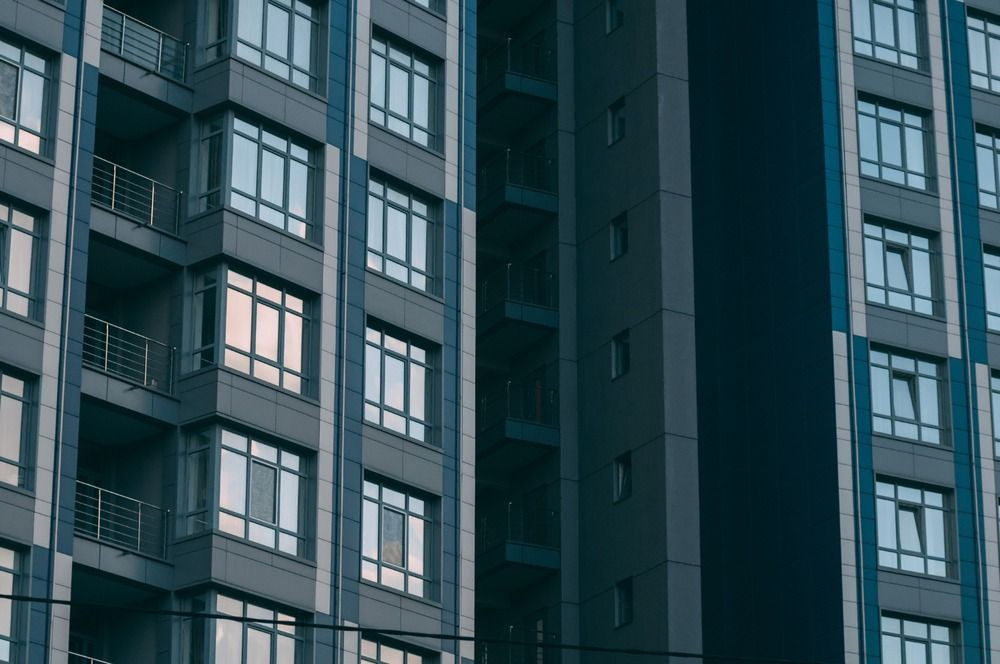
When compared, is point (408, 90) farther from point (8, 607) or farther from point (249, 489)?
point (8, 607)

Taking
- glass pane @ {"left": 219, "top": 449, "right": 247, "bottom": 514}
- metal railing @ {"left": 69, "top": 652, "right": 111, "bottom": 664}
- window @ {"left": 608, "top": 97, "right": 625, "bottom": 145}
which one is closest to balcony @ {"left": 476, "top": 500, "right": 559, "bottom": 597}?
window @ {"left": 608, "top": 97, "right": 625, "bottom": 145}

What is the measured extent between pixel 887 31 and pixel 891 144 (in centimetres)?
348

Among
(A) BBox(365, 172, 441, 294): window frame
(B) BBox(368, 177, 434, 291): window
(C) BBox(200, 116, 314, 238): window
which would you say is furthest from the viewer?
(B) BBox(368, 177, 434, 291): window

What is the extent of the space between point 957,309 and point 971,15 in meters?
9.39

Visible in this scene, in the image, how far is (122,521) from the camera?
46.4 meters

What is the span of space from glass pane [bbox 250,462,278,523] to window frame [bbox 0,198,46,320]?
5.98 meters

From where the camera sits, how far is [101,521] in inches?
A: 1832

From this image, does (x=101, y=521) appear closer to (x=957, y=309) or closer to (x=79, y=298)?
(x=79, y=298)

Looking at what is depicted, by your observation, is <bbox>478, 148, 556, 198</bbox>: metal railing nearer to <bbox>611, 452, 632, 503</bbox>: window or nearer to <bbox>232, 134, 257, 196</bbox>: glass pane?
<bbox>611, 452, 632, 503</bbox>: window

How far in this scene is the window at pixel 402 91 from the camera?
52.4 m

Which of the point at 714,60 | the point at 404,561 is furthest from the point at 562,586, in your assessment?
the point at 714,60

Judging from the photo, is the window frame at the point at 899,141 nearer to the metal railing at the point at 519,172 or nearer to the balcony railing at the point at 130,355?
the metal railing at the point at 519,172

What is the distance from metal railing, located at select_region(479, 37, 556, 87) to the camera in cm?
6738

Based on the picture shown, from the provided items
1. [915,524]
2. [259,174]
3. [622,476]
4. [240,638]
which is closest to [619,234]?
[622,476]
